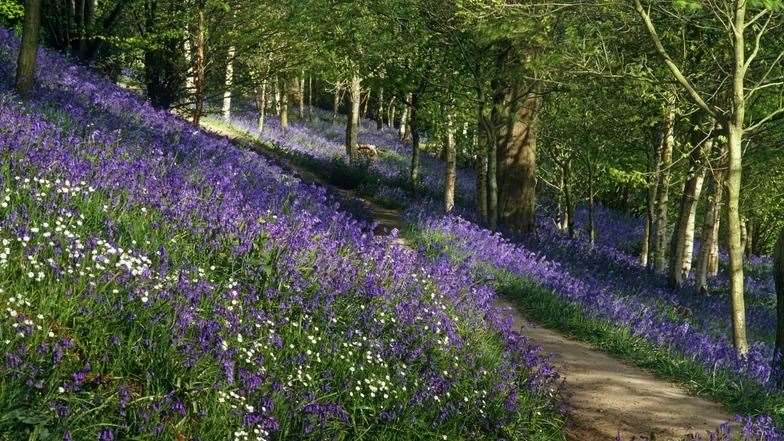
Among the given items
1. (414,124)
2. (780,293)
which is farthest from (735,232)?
(414,124)

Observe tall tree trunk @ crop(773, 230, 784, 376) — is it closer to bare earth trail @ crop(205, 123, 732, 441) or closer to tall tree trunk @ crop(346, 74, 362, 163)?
bare earth trail @ crop(205, 123, 732, 441)

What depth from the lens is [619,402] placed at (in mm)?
6727

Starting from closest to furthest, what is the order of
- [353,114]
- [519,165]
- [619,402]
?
[619,402] < [519,165] < [353,114]

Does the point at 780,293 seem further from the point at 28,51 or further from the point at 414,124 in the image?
the point at 414,124

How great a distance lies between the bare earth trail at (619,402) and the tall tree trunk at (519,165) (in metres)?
7.00

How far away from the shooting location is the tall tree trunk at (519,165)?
49.7ft

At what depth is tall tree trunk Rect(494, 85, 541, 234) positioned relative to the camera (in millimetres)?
15141

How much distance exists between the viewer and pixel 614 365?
7.95 meters

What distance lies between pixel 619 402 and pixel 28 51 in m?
7.27

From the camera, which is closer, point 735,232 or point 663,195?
point 735,232

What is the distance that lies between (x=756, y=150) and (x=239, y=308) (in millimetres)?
10966

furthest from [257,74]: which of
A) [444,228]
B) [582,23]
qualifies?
[582,23]

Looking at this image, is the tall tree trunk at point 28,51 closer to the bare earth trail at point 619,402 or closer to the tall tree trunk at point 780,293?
the bare earth trail at point 619,402

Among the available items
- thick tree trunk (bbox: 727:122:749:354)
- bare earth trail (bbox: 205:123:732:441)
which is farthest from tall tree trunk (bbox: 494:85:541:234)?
bare earth trail (bbox: 205:123:732:441)
